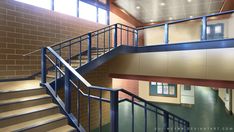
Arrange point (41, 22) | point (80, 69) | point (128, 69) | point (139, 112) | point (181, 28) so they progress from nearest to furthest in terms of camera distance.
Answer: point (80, 69) < point (41, 22) < point (128, 69) < point (139, 112) < point (181, 28)

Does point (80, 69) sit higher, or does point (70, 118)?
point (80, 69)

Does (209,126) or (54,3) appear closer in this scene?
(54,3)

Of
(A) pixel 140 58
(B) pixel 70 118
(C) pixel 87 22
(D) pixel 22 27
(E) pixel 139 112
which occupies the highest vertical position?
(C) pixel 87 22

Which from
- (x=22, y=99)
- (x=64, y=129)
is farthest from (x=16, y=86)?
(x=64, y=129)

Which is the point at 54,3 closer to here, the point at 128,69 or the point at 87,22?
the point at 87,22

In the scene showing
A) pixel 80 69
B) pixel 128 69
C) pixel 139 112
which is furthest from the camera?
pixel 139 112

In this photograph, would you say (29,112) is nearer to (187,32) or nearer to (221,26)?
(187,32)

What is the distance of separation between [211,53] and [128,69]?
2811mm

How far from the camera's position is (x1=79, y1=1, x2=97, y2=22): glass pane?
278 inches

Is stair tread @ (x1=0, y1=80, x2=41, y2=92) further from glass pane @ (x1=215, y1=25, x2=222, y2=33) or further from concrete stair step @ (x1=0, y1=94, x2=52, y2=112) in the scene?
glass pane @ (x1=215, y1=25, x2=222, y2=33)

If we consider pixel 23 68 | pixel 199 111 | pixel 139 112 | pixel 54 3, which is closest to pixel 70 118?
pixel 23 68

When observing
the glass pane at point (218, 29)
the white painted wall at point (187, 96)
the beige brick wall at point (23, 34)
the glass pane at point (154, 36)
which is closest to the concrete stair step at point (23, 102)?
the beige brick wall at point (23, 34)

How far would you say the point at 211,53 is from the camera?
448 centimetres

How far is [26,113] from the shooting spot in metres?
2.78
